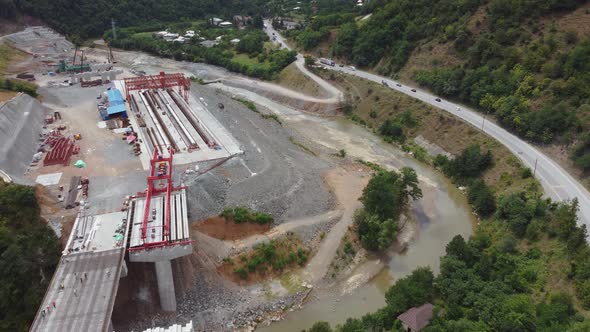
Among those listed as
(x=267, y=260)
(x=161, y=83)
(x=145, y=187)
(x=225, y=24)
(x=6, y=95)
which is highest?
(x=6, y=95)

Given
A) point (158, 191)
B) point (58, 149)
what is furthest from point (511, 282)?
point (58, 149)

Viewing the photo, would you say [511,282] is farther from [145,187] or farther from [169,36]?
[169,36]

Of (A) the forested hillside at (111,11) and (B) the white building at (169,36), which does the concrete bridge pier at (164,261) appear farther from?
(A) the forested hillside at (111,11)

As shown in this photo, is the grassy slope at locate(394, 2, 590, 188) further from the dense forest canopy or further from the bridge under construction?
the bridge under construction

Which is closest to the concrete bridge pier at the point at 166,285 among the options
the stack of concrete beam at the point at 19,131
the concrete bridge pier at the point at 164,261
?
the concrete bridge pier at the point at 164,261

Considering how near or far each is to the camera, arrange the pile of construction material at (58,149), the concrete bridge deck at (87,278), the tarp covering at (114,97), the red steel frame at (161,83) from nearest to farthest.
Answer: the concrete bridge deck at (87,278) → the pile of construction material at (58,149) → the tarp covering at (114,97) → the red steel frame at (161,83)

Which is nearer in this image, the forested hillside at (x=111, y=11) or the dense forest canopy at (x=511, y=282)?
the dense forest canopy at (x=511, y=282)

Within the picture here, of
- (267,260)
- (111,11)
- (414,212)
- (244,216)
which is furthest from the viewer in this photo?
(111,11)
